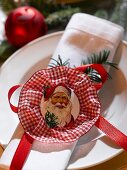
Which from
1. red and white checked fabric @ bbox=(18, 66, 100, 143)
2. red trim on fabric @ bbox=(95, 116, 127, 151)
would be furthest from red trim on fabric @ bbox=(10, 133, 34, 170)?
red trim on fabric @ bbox=(95, 116, 127, 151)

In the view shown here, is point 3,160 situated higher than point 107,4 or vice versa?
point 107,4

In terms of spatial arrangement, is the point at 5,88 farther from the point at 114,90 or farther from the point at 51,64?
the point at 114,90

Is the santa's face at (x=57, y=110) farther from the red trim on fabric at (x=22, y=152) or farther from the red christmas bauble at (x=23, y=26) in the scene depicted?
the red christmas bauble at (x=23, y=26)

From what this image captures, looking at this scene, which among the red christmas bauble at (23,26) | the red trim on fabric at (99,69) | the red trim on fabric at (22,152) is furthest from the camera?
the red christmas bauble at (23,26)

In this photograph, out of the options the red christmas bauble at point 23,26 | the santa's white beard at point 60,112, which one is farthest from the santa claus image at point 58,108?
the red christmas bauble at point 23,26

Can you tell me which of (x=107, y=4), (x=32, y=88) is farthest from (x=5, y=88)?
(x=107, y=4)

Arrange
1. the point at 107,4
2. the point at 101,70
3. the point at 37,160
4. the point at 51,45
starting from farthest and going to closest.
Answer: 1. the point at 107,4
2. the point at 51,45
3. the point at 101,70
4. the point at 37,160

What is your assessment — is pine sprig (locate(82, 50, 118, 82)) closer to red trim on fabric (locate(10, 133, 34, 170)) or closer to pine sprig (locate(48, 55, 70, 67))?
pine sprig (locate(48, 55, 70, 67))
